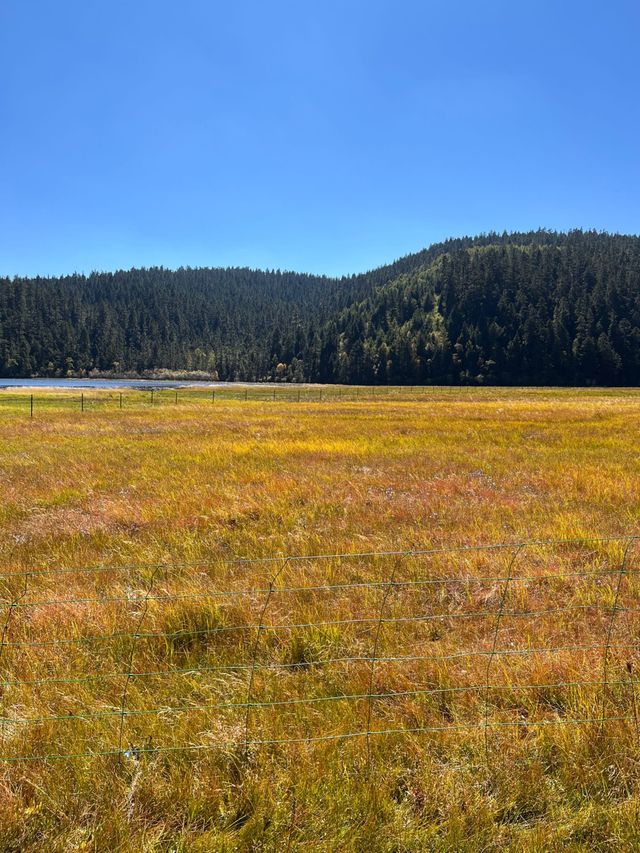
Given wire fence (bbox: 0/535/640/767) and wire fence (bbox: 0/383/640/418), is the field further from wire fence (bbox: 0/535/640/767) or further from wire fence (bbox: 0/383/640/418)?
wire fence (bbox: 0/383/640/418)

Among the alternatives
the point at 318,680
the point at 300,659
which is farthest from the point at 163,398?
the point at 318,680

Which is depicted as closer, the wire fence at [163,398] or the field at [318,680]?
the field at [318,680]

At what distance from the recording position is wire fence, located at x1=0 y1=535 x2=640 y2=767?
11.4 ft

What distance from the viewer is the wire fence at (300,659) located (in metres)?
3.47

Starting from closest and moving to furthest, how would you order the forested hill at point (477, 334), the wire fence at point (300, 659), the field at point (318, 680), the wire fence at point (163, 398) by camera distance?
the field at point (318, 680)
the wire fence at point (300, 659)
the wire fence at point (163, 398)
the forested hill at point (477, 334)

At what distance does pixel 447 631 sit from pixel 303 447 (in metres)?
14.4

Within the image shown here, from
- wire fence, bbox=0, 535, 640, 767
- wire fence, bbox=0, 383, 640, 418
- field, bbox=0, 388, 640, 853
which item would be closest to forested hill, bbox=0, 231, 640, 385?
wire fence, bbox=0, 383, 640, 418

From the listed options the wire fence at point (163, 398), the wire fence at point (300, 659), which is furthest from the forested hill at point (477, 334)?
the wire fence at point (300, 659)

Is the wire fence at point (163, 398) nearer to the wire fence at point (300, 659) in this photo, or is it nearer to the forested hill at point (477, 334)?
the wire fence at point (300, 659)

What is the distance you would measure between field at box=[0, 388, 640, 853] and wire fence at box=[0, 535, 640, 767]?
3 cm

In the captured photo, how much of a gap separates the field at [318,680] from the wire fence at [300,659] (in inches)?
1.0

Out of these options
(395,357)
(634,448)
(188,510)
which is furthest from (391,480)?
(395,357)

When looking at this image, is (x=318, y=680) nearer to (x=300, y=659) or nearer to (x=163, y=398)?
(x=300, y=659)

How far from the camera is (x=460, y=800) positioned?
2.86 meters
